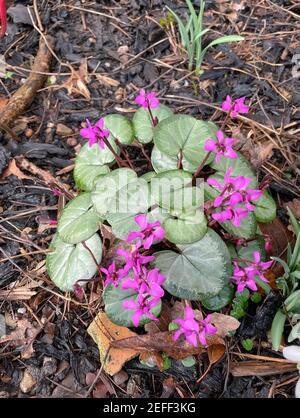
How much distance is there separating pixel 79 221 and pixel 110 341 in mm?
419

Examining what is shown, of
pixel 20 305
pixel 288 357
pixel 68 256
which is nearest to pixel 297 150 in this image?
pixel 288 357

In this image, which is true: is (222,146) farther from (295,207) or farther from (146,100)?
(295,207)

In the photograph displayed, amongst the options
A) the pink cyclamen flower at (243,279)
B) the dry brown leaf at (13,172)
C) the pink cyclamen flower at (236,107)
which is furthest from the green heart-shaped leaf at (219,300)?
the dry brown leaf at (13,172)

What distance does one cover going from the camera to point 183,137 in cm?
167

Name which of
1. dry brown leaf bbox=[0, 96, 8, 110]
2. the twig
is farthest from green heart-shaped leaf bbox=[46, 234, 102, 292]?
dry brown leaf bbox=[0, 96, 8, 110]

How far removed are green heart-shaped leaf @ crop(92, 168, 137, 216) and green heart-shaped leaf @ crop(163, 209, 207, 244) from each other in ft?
0.68

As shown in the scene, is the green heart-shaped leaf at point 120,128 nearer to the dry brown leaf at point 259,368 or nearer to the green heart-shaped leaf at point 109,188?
the green heart-shaped leaf at point 109,188

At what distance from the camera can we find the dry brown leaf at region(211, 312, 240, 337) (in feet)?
5.06

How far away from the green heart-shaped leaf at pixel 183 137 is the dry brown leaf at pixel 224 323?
0.53 meters

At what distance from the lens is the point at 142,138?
1.81 m

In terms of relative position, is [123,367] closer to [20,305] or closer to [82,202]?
[20,305]

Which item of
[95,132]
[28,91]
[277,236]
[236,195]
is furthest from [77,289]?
[28,91]

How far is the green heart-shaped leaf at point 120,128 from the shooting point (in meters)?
1.80
